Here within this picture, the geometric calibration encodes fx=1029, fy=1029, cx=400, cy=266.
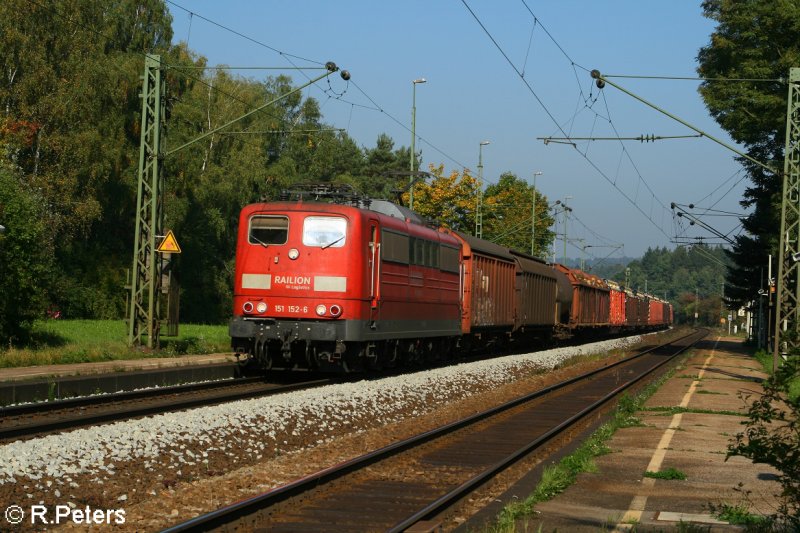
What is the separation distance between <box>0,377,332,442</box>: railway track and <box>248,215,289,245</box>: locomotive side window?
294 cm

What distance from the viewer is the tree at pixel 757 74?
3988 cm

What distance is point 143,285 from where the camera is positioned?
85.9ft

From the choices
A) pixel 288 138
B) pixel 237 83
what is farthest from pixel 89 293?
pixel 288 138

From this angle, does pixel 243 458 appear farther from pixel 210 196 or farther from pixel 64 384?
pixel 210 196

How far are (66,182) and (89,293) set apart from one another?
7.16 meters

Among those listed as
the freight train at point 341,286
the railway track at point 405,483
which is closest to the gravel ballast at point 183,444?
the railway track at point 405,483

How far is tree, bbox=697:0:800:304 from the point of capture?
39875 millimetres

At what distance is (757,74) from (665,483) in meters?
33.3

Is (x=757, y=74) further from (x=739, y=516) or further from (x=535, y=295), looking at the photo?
(x=739, y=516)

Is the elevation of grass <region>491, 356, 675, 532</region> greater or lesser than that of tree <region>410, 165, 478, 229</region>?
lesser

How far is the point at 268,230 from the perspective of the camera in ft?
69.8

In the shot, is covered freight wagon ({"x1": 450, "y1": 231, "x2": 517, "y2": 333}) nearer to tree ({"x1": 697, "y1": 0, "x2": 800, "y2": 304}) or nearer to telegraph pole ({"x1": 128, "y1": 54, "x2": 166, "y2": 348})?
telegraph pole ({"x1": 128, "y1": 54, "x2": 166, "y2": 348})

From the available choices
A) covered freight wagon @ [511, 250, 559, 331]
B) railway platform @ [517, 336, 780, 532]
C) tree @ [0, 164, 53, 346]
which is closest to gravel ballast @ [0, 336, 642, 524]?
railway platform @ [517, 336, 780, 532]

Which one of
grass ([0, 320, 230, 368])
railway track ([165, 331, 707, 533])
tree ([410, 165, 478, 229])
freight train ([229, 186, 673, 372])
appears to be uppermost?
tree ([410, 165, 478, 229])
